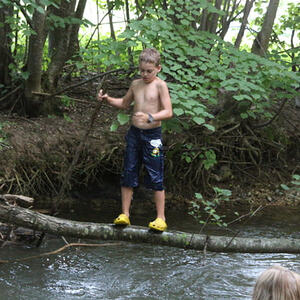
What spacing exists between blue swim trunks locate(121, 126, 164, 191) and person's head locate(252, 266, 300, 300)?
2170 millimetres

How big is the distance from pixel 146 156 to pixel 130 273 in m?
1.28

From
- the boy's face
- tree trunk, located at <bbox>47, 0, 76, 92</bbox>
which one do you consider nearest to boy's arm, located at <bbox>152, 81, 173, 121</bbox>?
the boy's face

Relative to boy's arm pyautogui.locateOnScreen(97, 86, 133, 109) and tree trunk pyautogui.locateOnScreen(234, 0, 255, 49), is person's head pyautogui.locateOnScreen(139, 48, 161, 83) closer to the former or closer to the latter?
boy's arm pyautogui.locateOnScreen(97, 86, 133, 109)

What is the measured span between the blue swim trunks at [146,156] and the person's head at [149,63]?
49 centimetres

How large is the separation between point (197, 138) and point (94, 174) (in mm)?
1888

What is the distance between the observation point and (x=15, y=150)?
6254 mm

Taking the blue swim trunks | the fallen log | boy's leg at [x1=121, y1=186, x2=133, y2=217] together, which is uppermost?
the blue swim trunks

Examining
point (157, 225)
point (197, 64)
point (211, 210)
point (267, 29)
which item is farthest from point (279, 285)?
point (267, 29)

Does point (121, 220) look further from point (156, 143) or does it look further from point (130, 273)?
point (130, 273)

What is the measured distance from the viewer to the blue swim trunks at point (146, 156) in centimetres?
398

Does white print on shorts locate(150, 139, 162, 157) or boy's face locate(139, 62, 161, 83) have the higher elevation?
boy's face locate(139, 62, 161, 83)

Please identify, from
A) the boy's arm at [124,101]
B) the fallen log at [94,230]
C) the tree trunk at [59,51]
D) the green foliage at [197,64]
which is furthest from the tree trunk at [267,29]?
the fallen log at [94,230]

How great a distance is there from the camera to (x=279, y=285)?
1.84m

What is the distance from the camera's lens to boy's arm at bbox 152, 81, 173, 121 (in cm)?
380
